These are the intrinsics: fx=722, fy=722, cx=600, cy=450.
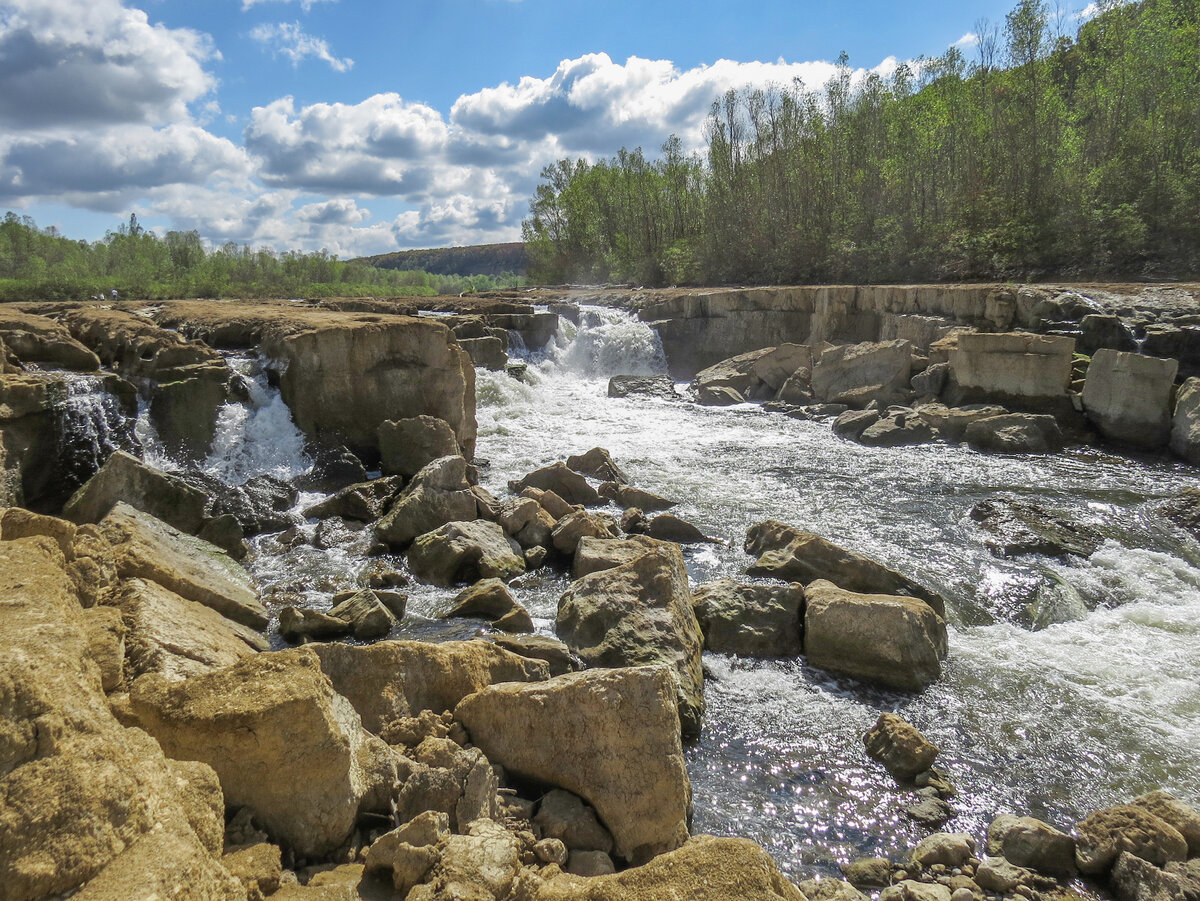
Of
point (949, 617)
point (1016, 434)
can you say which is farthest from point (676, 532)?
point (1016, 434)

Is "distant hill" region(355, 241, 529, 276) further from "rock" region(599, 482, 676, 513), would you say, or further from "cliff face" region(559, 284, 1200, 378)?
"rock" region(599, 482, 676, 513)

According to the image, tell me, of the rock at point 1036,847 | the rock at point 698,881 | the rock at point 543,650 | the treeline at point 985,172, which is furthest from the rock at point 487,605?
the treeline at point 985,172

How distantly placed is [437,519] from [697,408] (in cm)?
1022

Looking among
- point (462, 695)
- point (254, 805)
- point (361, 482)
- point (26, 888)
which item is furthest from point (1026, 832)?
point (361, 482)

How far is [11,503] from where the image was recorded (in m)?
6.93

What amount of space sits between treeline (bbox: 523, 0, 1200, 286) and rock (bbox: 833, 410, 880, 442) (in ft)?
37.7

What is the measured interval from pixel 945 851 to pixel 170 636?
4.14m

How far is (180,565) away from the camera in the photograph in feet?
18.0

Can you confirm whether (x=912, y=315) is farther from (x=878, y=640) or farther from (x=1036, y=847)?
(x=1036, y=847)

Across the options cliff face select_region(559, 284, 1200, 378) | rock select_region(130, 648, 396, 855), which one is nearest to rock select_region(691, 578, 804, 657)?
rock select_region(130, 648, 396, 855)

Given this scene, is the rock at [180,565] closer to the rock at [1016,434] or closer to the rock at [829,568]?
the rock at [829,568]

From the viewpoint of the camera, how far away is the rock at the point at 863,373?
15539 millimetres

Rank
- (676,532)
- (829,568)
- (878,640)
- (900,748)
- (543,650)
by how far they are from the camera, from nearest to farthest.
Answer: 1. (900,748)
2. (543,650)
3. (878,640)
4. (829,568)
5. (676,532)

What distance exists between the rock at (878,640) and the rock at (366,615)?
3515 mm
